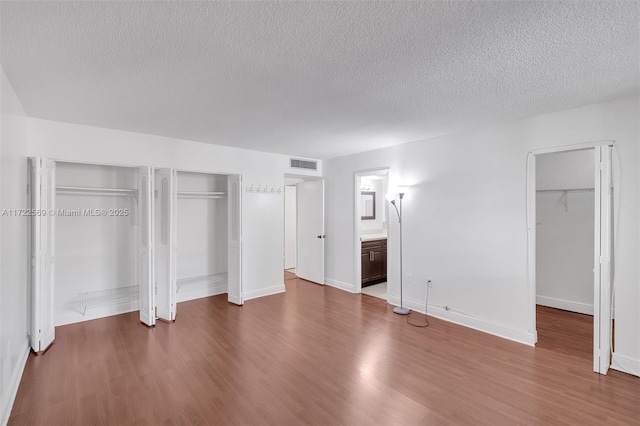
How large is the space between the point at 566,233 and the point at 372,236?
123 inches

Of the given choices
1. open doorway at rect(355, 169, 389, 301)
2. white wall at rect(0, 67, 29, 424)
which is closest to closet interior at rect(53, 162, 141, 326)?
white wall at rect(0, 67, 29, 424)

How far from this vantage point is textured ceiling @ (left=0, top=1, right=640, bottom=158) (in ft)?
5.20

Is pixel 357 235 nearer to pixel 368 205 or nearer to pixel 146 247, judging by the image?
pixel 368 205

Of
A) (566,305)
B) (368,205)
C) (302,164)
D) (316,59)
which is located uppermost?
(316,59)

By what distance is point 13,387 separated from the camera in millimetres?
2393

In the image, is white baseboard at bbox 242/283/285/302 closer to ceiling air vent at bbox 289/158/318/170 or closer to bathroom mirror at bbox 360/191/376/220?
ceiling air vent at bbox 289/158/318/170

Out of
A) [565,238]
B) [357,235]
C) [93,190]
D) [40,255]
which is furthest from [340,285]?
[40,255]

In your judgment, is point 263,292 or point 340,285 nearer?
point 263,292

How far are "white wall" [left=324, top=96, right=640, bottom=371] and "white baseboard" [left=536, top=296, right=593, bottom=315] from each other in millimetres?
1617

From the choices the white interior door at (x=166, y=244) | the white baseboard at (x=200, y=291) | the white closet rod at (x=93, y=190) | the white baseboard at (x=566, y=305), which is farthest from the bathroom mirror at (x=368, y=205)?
the white closet rod at (x=93, y=190)

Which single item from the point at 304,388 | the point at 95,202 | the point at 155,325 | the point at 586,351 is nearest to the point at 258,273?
the point at 155,325

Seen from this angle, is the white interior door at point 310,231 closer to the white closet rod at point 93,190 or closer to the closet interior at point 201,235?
the closet interior at point 201,235

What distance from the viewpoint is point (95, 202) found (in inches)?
163

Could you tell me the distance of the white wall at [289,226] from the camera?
767cm
